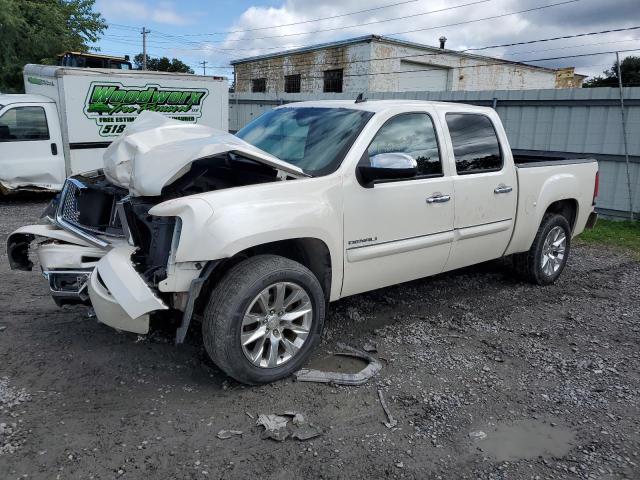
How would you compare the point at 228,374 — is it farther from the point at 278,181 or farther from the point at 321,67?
the point at 321,67

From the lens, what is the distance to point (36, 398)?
329 cm

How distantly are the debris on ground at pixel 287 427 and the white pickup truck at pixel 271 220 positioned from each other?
1.13 feet

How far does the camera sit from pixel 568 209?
6.24 metres

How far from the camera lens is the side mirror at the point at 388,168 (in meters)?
3.77

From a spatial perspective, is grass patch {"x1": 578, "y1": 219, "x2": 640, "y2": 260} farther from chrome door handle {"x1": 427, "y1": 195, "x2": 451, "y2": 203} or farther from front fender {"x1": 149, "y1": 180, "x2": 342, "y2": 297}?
front fender {"x1": 149, "y1": 180, "x2": 342, "y2": 297}

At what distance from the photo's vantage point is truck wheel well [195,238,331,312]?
3.61m

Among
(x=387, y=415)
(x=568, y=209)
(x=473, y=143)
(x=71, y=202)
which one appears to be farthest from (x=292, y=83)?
(x=387, y=415)

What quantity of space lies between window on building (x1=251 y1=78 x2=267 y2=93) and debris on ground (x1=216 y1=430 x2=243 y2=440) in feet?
98.1

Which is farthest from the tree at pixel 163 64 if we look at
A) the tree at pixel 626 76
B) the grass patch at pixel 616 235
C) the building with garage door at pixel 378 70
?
the grass patch at pixel 616 235

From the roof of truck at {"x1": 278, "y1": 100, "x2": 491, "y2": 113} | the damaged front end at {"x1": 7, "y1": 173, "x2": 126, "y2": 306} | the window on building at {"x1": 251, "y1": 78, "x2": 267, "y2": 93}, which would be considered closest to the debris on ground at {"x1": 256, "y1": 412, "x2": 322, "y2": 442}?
the damaged front end at {"x1": 7, "y1": 173, "x2": 126, "y2": 306}

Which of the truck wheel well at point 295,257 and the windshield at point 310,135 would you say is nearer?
the truck wheel well at point 295,257

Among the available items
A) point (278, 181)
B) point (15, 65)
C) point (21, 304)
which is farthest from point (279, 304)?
point (15, 65)

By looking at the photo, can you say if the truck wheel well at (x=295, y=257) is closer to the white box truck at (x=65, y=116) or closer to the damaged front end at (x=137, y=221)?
the damaged front end at (x=137, y=221)

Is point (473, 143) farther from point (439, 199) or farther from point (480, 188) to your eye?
point (439, 199)
